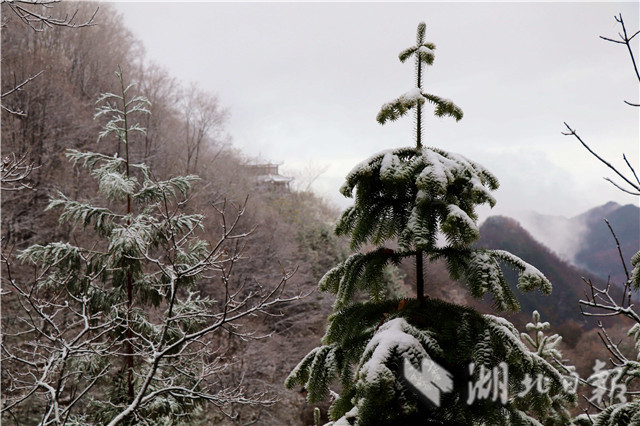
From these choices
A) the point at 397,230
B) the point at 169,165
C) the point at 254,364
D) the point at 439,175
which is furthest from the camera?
the point at 169,165

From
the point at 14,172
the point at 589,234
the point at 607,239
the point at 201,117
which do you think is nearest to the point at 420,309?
the point at 14,172

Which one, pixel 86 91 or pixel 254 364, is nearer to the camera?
pixel 254 364

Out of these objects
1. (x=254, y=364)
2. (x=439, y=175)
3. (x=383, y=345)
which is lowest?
(x=254, y=364)

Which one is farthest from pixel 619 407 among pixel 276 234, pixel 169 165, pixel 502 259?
pixel 169 165

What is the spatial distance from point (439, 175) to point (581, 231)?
46.7m

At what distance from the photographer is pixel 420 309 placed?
2818 millimetres

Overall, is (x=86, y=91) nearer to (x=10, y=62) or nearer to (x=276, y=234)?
(x=10, y=62)

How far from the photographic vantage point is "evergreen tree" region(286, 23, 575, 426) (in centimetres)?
229

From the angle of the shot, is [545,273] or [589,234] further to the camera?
[589,234]

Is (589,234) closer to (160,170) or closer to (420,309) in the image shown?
(160,170)

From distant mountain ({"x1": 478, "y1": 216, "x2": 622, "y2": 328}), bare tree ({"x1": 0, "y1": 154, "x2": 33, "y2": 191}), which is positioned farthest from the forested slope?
distant mountain ({"x1": 478, "y1": 216, "x2": 622, "y2": 328})

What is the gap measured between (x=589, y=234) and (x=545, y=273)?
2141 centimetres

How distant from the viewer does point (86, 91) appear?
872 inches

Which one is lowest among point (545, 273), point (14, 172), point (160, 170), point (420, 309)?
point (545, 273)
